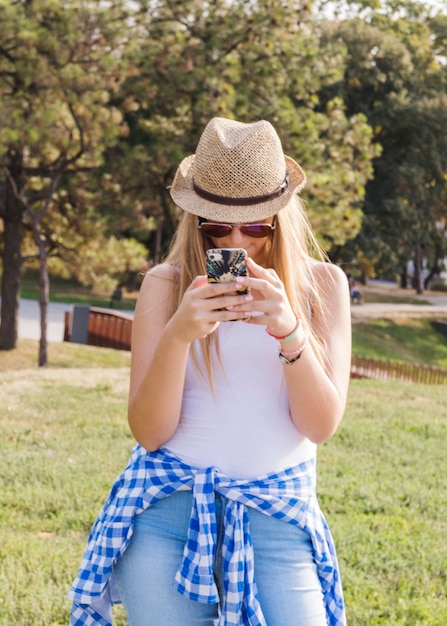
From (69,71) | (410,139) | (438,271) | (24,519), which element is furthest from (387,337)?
(24,519)

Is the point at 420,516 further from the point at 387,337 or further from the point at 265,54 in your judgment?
the point at 387,337

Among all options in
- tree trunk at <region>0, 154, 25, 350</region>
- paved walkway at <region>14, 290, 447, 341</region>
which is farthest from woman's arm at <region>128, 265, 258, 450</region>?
paved walkway at <region>14, 290, 447, 341</region>

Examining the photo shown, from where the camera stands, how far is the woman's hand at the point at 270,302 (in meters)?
1.98

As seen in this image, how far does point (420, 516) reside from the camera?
15.9ft

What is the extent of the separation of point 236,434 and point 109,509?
0.41m

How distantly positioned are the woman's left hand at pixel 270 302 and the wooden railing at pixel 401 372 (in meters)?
14.2

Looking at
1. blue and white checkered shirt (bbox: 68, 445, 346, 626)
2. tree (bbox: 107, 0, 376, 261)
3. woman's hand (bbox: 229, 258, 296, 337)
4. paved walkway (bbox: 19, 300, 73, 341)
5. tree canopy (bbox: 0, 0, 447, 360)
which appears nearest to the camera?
woman's hand (bbox: 229, 258, 296, 337)

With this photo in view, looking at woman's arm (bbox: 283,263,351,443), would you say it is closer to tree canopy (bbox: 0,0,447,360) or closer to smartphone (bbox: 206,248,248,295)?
smartphone (bbox: 206,248,248,295)

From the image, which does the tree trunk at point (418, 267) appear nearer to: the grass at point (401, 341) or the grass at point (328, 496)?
the grass at point (401, 341)

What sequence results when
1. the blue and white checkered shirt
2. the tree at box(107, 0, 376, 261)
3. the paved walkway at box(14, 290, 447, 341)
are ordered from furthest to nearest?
the paved walkway at box(14, 290, 447, 341) < the tree at box(107, 0, 376, 261) < the blue and white checkered shirt

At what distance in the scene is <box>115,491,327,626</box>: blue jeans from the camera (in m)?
2.07

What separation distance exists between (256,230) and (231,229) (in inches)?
2.8

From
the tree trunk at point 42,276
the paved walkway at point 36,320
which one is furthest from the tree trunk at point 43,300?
the paved walkway at point 36,320

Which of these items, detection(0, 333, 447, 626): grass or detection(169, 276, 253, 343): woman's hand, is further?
detection(0, 333, 447, 626): grass
